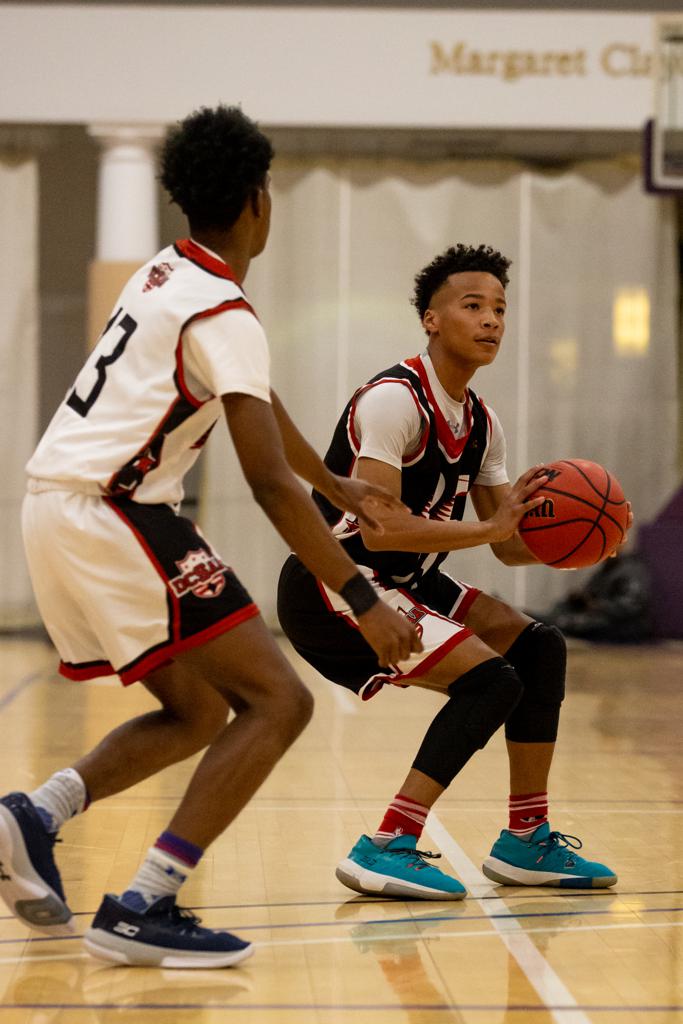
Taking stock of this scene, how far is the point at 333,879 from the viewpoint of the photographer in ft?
12.2

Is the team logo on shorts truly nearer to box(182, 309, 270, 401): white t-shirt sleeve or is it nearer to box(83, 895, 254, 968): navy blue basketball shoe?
box(182, 309, 270, 401): white t-shirt sleeve

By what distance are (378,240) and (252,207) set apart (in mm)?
8155

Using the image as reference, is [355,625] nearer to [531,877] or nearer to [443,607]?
[443,607]

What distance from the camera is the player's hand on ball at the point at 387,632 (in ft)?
8.97

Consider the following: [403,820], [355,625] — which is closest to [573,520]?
[355,625]

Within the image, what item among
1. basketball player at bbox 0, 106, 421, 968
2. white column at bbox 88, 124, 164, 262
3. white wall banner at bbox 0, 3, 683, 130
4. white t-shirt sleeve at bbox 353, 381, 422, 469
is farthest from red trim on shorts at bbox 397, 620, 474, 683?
white wall banner at bbox 0, 3, 683, 130

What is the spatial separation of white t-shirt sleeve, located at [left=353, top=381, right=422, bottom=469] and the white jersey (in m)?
→ 0.78

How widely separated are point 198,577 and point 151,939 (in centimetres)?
74

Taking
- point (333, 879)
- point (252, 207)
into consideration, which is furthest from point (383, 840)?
point (252, 207)

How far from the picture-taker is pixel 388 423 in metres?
3.57

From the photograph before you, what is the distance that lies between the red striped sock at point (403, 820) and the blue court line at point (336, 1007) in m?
0.87

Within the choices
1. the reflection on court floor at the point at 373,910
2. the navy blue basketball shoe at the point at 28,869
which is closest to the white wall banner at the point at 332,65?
the reflection on court floor at the point at 373,910

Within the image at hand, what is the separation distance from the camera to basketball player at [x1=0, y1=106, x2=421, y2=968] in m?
2.72

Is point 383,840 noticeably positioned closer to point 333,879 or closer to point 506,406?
point 333,879
